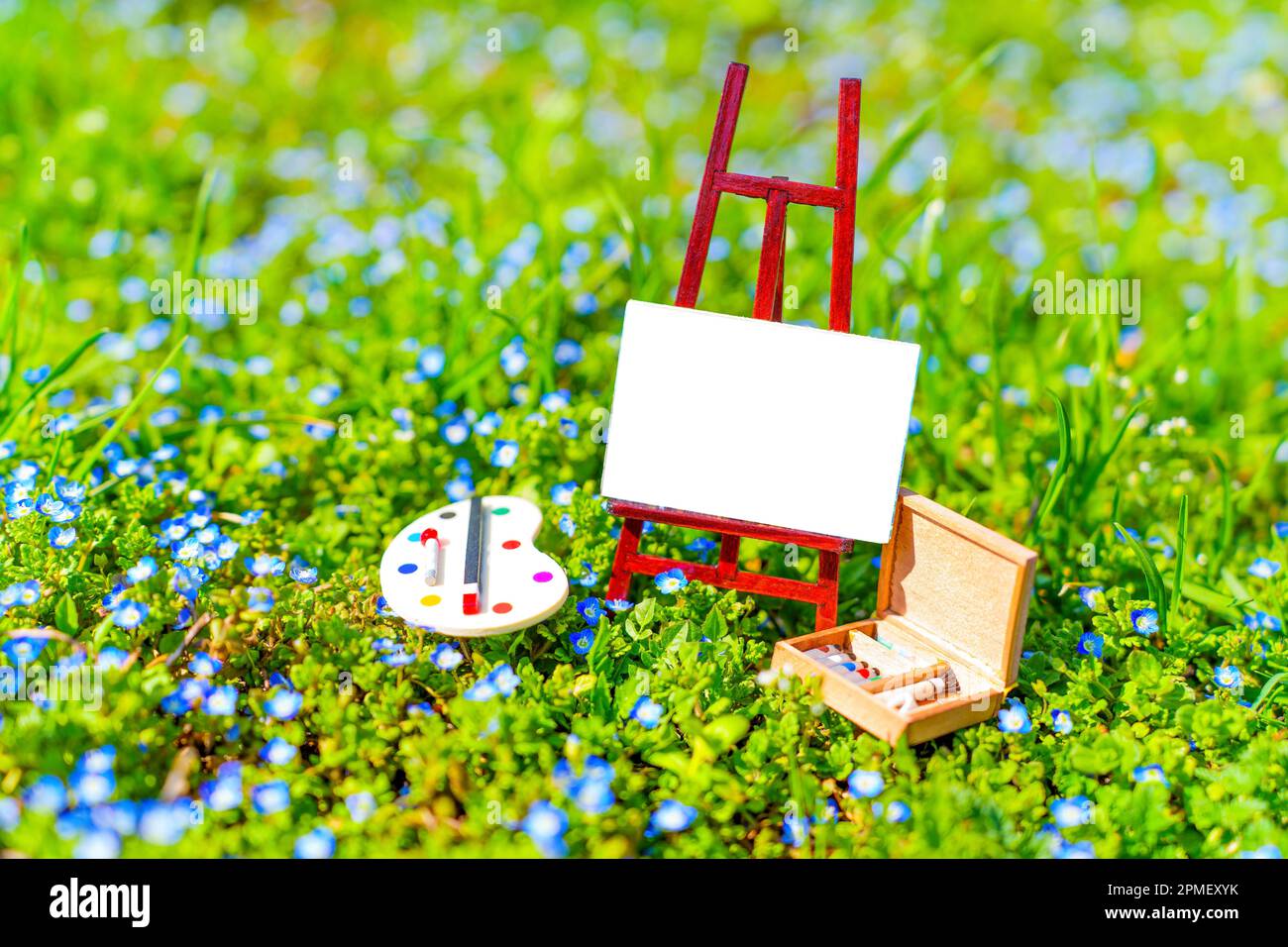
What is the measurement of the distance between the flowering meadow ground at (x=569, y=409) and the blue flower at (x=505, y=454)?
2 cm

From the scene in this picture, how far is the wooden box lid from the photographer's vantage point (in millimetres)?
2598

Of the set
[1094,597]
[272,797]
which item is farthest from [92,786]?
[1094,597]

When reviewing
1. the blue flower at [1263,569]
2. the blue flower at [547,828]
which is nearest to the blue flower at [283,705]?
the blue flower at [547,828]

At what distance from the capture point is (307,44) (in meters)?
6.00

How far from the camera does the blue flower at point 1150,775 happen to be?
2.51 metres

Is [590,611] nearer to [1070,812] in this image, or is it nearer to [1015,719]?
[1015,719]

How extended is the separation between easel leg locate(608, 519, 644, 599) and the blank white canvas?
0.11 meters

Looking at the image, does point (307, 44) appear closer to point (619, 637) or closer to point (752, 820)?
point (619, 637)

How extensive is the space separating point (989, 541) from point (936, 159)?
129 inches

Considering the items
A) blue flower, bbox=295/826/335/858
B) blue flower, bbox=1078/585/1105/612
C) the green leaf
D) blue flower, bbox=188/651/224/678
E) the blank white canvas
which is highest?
the blank white canvas

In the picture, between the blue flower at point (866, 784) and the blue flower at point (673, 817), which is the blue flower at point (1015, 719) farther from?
the blue flower at point (673, 817)

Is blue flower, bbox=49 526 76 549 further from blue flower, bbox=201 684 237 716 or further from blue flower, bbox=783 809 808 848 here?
blue flower, bbox=783 809 808 848

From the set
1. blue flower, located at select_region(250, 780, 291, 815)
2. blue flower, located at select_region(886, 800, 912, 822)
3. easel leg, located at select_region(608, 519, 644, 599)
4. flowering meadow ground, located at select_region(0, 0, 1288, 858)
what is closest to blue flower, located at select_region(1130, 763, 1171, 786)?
flowering meadow ground, located at select_region(0, 0, 1288, 858)
